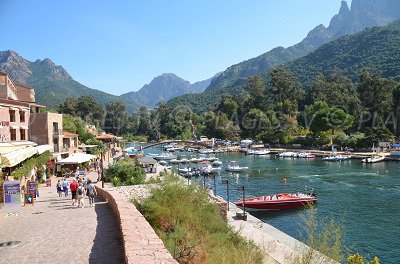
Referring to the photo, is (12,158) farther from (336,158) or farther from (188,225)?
(336,158)

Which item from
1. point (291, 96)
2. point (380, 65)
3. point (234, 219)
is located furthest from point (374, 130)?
point (380, 65)

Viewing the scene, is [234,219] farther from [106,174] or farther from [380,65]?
[380,65]

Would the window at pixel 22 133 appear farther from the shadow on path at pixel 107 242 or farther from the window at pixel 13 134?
the shadow on path at pixel 107 242

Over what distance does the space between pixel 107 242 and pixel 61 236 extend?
2038mm

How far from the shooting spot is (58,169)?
37.6 m

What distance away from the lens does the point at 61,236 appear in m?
12.7

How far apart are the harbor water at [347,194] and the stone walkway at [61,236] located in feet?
19.0

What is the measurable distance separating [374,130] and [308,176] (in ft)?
121

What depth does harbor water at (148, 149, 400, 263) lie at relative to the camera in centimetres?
2481

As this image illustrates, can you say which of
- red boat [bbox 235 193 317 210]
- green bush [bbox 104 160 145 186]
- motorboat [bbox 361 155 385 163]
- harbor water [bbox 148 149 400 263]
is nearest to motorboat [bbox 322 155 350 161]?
harbor water [bbox 148 149 400 263]

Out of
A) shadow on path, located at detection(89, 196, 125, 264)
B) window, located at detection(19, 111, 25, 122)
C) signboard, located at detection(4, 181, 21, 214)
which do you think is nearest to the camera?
shadow on path, located at detection(89, 196, 125, 264)

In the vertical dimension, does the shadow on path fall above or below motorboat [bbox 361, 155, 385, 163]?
above

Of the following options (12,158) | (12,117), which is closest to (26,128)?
(12,117)

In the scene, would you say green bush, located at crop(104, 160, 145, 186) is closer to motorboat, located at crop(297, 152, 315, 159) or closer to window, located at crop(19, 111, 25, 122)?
window, located at crop(19, 111, 25, 122)
